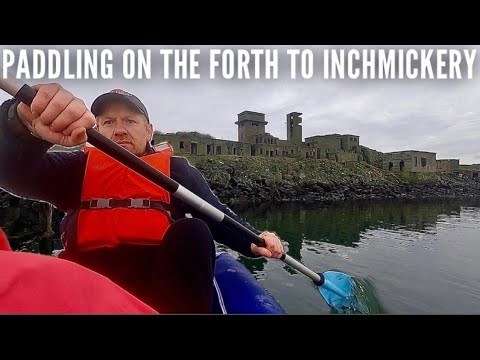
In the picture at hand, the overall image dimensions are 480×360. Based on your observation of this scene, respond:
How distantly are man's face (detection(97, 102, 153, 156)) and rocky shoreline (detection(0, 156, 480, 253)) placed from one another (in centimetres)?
764

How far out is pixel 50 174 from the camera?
1.50m

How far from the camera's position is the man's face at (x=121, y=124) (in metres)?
1.81

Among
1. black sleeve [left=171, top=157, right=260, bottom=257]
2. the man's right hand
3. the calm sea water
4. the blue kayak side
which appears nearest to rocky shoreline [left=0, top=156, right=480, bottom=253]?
the calm sea water

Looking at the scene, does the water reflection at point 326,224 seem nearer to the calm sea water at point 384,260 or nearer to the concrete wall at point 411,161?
the calm sea water at point 384,260

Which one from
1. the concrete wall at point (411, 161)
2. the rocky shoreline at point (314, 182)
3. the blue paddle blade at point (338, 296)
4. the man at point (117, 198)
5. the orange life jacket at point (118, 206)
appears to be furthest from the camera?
the concrete wall at point (411, 161)

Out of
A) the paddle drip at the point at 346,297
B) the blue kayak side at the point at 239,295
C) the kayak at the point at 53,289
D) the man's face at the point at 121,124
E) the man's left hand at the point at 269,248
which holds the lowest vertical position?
the paddle drip at the point at 346,297

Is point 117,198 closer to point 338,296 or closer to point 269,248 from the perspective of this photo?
point 269,248

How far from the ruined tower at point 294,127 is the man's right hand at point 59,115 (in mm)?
15092

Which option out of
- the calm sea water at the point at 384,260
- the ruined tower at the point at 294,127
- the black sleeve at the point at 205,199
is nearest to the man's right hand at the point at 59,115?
the black sleeve at the point at 205,199

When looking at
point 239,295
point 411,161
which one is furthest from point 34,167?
point 411,161

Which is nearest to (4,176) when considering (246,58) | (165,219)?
(165,219)

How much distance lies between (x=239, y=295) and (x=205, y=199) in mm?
640

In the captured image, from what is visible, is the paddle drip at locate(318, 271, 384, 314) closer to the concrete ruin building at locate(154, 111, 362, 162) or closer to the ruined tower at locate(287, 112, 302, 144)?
the concrete ruin building at locate(154, 111, 362, 162)
